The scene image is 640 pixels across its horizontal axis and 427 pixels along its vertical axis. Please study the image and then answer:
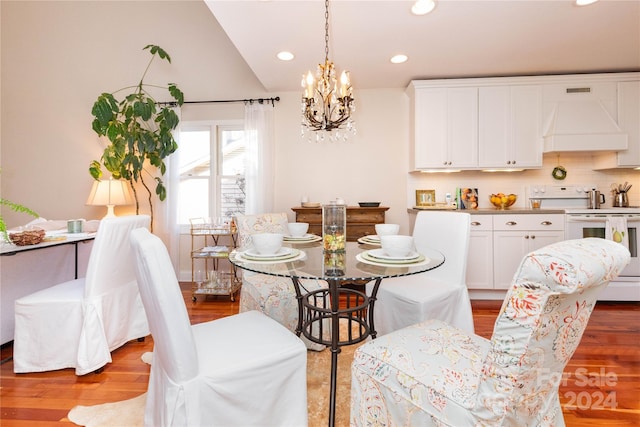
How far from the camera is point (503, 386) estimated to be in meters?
0.84

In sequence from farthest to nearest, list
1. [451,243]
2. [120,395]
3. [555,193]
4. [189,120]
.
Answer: [189,120] → [555,193] → [451,243] → [120,395]

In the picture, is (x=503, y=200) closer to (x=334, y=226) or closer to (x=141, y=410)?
(x=334, y=226)

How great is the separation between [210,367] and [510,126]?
12.5 ft

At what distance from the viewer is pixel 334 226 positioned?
1.54 metres

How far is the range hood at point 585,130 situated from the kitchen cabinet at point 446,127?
32.7 inches

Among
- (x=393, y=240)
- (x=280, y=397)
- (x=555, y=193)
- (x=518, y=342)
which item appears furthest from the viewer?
(x=555, y=193)

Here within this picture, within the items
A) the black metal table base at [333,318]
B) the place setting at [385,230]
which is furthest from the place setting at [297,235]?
the place setting at [385,230]

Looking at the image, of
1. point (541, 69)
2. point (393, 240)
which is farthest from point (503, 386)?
point (541, 69)

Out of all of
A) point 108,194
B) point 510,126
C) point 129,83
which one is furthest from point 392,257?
point 129,83

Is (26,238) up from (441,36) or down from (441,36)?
down

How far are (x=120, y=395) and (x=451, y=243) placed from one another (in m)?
2.18

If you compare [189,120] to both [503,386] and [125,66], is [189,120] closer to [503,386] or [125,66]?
Answer: [125,66]

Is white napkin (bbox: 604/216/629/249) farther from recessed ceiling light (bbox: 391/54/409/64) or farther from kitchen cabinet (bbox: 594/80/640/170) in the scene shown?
recessed ceiling light (bbox: 391/54/409/64)

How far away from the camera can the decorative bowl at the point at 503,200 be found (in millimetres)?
3684
